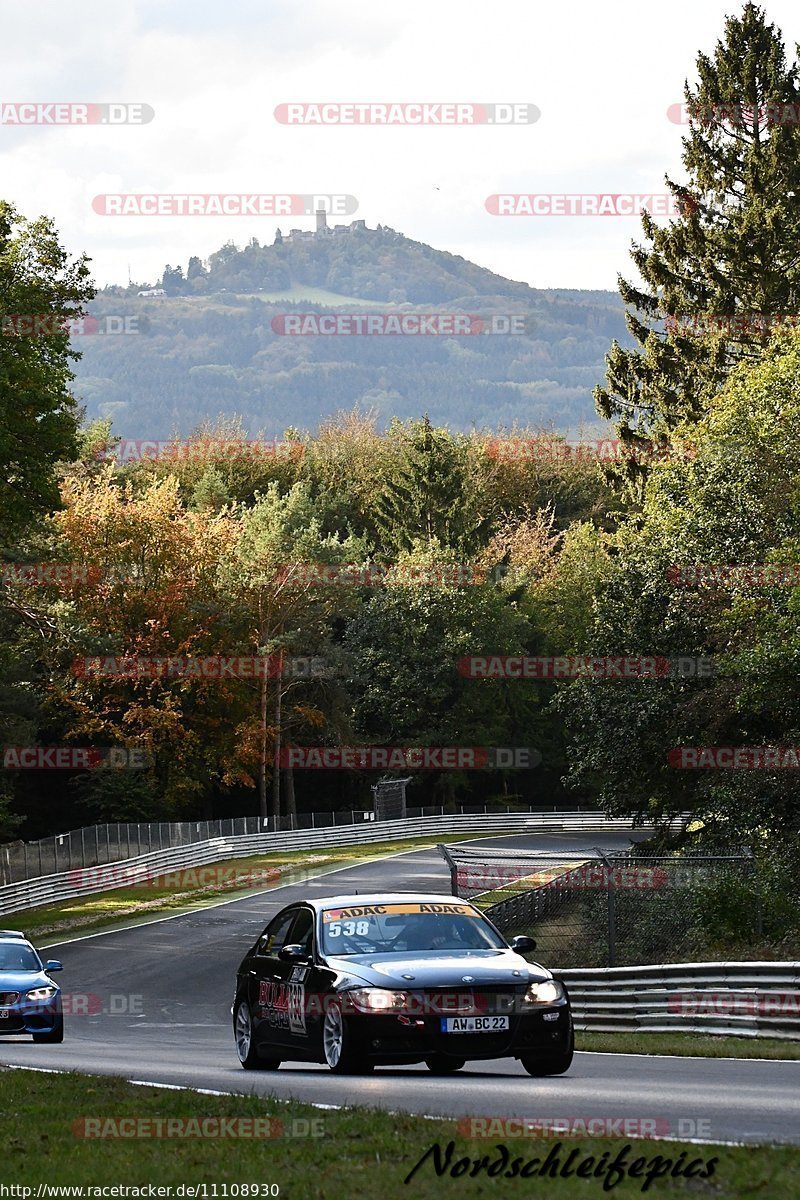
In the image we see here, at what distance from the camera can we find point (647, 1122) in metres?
8.98

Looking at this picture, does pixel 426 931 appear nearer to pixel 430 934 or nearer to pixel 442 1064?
pixel 430 934

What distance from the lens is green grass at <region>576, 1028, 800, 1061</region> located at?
15180 millimetres

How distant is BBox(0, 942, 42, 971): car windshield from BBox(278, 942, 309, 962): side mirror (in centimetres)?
795

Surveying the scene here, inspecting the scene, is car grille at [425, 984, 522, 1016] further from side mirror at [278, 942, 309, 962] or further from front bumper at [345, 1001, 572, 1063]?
side mirror at [278, 942, 309, 962]

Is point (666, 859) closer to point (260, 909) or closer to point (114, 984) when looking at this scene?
point (114, 984)

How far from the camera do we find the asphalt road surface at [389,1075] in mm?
9766

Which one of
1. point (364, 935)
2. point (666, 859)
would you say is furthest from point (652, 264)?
point (364, 935)

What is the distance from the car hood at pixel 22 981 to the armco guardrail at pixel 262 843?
2360 cm

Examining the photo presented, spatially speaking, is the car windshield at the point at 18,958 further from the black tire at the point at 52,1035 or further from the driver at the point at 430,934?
the driver at the point at 430,934

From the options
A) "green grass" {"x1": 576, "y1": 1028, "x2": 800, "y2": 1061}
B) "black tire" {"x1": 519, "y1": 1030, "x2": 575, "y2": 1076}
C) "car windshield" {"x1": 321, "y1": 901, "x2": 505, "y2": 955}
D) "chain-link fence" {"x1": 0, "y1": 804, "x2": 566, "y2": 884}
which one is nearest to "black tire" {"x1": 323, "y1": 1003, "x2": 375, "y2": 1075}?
"car windshield" {"x1": 321, "y1": 901, "x2": 505, "y2": 955}

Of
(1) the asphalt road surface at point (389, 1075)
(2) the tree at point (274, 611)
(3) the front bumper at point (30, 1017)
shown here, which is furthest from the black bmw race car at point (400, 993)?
(2) the tree at point (274, 611)

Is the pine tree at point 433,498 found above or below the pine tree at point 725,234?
below

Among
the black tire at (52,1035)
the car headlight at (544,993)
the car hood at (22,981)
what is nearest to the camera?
the car headlight at (544,993)

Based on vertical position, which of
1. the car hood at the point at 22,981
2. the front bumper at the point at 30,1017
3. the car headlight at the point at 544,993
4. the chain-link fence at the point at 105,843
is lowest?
the chain-link fence at the point at 105,843
